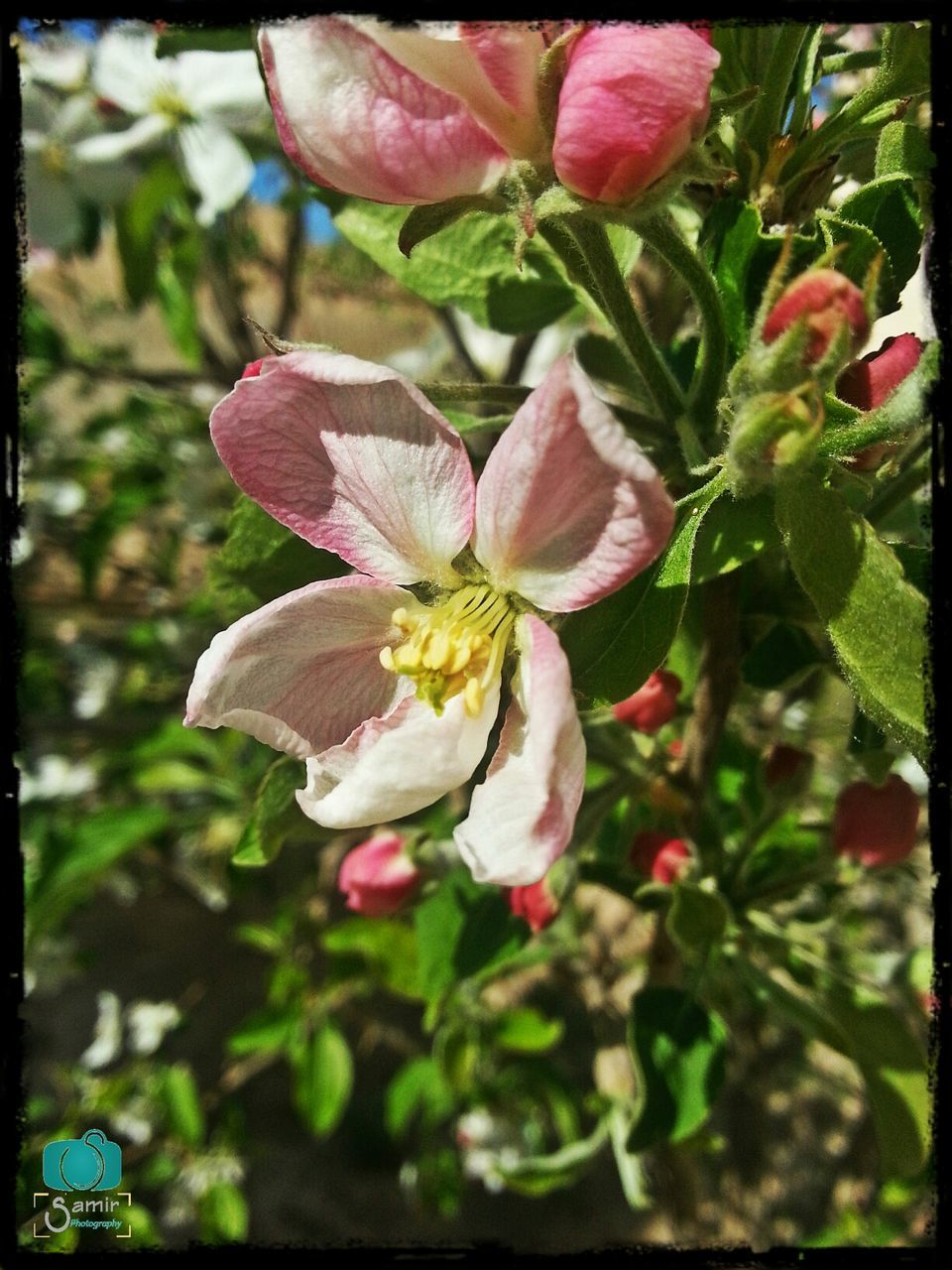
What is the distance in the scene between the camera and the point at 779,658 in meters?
0.80

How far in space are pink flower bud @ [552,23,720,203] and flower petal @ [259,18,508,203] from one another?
6 cm

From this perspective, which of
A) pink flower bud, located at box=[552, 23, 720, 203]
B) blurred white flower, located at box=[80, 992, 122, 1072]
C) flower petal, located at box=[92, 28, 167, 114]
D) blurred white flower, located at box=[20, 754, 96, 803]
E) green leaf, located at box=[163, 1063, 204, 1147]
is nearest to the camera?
pink flower bud, located at box=[552, 23, 720, 203]

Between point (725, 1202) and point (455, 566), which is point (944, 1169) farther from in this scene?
point (725, 1202)

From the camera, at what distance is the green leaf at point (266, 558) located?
2.46ft

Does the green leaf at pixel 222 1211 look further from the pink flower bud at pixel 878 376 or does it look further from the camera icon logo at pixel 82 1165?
the pink flower bud at pixel 878 376

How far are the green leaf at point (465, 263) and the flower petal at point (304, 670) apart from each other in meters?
0.39

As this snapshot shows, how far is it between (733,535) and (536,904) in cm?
43

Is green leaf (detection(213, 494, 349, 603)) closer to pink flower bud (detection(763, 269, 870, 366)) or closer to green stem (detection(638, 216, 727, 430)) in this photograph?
green stem (detection(638, 216, 727, 430))

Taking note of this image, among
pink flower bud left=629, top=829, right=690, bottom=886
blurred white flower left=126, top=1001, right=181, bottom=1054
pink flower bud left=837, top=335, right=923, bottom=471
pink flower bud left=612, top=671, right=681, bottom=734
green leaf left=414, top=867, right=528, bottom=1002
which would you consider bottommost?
blurred white flower left=126, top=1001, right=181, bottom=1054

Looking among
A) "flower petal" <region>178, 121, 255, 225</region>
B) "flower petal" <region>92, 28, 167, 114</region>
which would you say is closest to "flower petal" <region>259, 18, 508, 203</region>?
"flower petal" <region>178, 121, 255, 225</region>

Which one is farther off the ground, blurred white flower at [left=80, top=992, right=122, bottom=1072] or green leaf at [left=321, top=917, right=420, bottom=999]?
green leaf at [left=321, top=917, right=420, bottom=999]

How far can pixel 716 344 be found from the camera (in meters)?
0.63

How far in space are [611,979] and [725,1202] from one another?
498mm

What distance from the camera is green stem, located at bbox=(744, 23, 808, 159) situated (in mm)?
611
